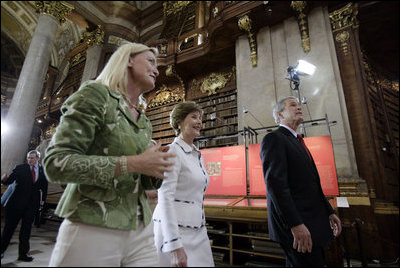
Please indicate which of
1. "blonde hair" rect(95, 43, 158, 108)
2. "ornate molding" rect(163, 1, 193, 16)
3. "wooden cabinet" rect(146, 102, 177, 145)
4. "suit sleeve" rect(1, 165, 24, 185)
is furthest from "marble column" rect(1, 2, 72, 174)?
"blonde hair" rect(95, 43, 158, 108)

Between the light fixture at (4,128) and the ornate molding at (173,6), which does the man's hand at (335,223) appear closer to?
the light fixture at (4,128)

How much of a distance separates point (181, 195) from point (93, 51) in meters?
6.38

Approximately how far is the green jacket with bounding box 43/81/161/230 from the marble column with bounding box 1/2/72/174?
16.8 feet

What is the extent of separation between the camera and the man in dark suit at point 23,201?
9.09 feet

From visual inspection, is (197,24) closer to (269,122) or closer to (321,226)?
(269,122)

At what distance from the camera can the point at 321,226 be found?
1.22m

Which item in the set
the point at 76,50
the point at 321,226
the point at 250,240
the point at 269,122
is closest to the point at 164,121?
the point at 76,50

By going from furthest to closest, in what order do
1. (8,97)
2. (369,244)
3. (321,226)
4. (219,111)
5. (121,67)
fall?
1. (8,97)
2. (219,111)
3. (369,244)
4. (321,226)
5. (121,67)

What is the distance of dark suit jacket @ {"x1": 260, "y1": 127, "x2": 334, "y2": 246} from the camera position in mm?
1176

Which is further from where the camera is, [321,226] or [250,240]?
[250,240]

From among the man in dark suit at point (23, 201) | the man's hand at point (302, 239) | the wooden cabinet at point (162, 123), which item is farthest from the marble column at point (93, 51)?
the man's hand at point (302, 239)

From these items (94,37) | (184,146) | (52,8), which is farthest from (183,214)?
(94,37)

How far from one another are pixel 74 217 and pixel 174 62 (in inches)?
258

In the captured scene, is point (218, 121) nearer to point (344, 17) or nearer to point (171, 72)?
point (171, 72)
